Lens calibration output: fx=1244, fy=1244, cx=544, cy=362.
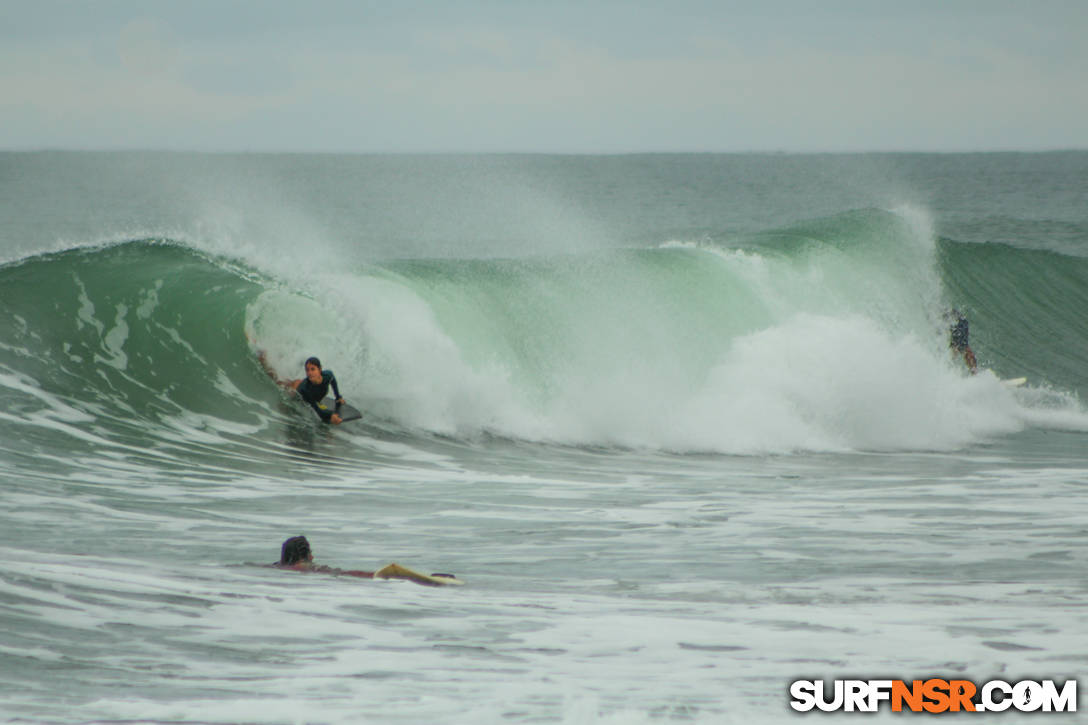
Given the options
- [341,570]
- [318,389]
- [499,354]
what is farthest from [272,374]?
[341,570]

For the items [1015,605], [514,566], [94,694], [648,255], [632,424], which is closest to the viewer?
[94,694]

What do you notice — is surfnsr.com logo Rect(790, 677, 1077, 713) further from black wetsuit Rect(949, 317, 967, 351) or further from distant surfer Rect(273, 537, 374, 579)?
black wetsuit Rect(949, 317, 967, 351)

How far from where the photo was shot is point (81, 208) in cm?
5469

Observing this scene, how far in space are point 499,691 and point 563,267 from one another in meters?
13.6

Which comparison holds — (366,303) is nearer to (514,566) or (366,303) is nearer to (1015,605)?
(514,566)

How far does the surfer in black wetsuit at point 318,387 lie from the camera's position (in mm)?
13195

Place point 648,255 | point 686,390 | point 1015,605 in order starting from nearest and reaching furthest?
point 1015,605
point 686,390
point 648,255

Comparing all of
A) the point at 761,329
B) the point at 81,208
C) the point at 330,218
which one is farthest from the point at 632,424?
the point at 81,208

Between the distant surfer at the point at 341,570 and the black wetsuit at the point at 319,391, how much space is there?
5282mm

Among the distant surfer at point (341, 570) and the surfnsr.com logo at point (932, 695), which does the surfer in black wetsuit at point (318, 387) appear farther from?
the surfnsr.com logo at point (932, 695)

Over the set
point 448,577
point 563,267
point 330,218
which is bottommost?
point 448,577

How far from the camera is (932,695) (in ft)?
18.0

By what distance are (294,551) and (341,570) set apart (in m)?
0.33

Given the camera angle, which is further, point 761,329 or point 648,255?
point 648,255
